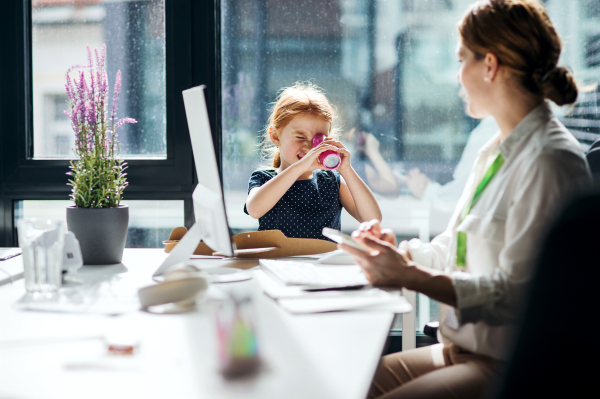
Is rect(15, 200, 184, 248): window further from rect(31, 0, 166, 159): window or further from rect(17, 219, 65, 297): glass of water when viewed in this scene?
rect(17, 219, 65, 297): glass of water

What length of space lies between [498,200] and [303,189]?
41.5 inches

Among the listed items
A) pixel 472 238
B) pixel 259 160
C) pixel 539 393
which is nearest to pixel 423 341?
pixel 259 160

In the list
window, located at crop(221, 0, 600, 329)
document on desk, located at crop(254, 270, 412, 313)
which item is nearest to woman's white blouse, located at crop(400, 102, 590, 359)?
document on desk, located at crop(254, 270, 412, 313)

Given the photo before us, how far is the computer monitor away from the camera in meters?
0.98

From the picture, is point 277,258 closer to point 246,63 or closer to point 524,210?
point 524,210

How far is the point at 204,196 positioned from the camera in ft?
3.67

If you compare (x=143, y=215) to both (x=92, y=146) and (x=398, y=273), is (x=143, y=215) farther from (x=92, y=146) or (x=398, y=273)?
(x=398, y=273)

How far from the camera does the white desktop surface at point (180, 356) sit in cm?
57

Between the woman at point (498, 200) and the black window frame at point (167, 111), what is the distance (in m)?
1.33

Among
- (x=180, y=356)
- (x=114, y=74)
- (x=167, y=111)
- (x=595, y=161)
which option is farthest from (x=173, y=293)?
(x=114, y=74)

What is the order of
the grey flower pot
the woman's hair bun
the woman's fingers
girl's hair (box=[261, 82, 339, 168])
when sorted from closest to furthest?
1. the woman's hair bun
2. the woman's fingers
3. the grey flower pot
4. girl's hair (box=[261, 82, 339, 168])

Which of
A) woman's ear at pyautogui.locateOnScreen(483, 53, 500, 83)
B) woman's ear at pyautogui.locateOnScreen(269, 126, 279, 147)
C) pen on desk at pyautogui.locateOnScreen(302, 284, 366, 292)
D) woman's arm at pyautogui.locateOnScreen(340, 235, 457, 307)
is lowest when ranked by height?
pen on desk at pyautogui.locateOnScreen(302, 284, 366, 292)

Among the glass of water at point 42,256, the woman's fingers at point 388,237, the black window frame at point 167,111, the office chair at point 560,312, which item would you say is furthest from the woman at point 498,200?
the black window frame at point 167,111

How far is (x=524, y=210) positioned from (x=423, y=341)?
145 cm
